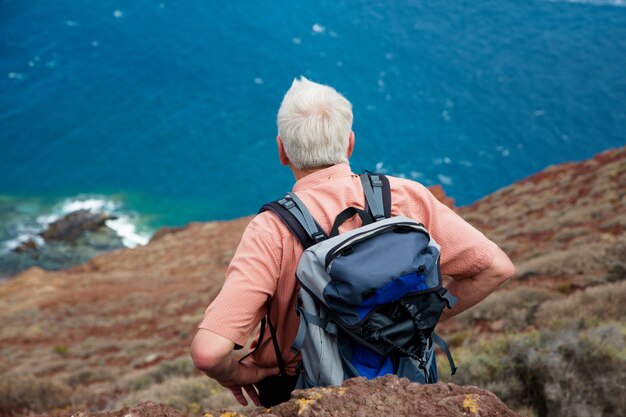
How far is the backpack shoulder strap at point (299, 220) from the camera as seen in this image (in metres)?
2.29

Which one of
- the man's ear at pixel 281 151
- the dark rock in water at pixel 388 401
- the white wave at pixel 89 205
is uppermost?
the man's ear at pixel 281 151

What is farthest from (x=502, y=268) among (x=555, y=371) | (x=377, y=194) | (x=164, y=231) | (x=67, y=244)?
(x=67, y=244)

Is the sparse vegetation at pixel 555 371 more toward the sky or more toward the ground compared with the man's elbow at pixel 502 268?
more toward the ground

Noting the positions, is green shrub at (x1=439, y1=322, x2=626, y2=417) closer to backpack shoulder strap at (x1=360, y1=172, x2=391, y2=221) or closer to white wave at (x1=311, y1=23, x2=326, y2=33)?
backpack shoulder strap at (x1=360, y1=172, x2=391, y2=221)

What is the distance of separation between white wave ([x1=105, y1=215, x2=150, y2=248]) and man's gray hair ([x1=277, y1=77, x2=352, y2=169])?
1160 inches

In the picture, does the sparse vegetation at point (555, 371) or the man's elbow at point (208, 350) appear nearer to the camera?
the man's elbow at point (208, 350)

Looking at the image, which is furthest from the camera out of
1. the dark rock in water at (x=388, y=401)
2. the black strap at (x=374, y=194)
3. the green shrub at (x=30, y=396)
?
the green shrub at (x=30, y=396)

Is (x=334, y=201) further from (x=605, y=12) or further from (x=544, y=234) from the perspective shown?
(x=605, y=12)

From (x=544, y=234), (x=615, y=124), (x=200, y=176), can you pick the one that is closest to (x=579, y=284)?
(x=544, y=234)

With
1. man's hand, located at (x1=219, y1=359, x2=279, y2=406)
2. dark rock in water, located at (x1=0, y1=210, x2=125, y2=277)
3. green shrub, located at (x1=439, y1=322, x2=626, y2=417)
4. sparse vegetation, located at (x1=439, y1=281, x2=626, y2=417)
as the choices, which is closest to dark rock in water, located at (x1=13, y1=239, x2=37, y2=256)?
dark rock in water, located at (x1=0, y1=210, x2=125, y2=277)

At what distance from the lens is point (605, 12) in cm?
4519

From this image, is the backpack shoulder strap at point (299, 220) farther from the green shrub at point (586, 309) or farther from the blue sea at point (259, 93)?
the blue sea at point (259, 93)

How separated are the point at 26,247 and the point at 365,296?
31256mm

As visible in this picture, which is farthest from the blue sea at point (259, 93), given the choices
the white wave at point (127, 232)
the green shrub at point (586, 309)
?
the green shrub at point (586, 309)
